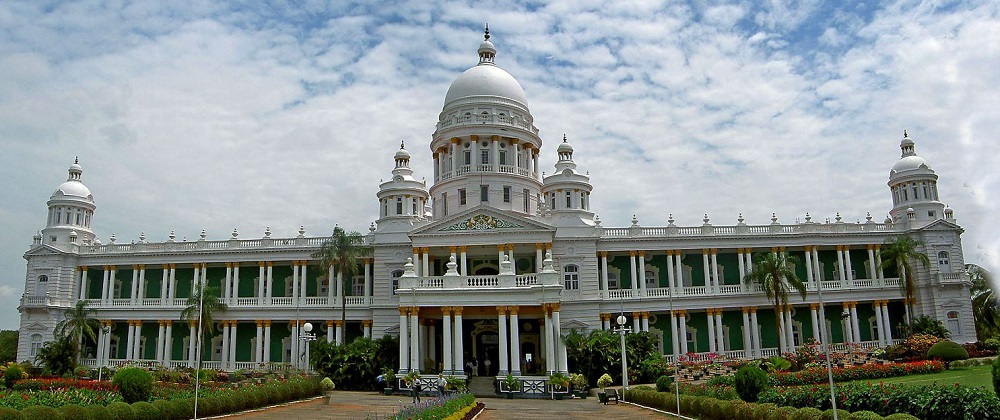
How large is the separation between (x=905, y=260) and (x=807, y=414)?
33.4 m

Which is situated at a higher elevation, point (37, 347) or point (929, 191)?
point (929, 191)

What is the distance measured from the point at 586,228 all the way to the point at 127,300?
32.9 m

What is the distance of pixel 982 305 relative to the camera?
46.4m

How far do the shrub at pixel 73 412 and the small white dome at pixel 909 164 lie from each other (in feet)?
172

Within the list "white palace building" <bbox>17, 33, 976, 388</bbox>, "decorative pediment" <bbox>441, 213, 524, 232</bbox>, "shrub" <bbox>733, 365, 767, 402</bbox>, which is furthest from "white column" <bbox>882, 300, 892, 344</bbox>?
"shrub" <bbox>733, 365, 767, 402</bbox>

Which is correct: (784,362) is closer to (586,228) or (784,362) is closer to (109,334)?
(586,228)

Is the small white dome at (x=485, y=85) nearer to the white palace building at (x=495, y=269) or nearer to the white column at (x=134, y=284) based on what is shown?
the white palace building at (x=495, y=269)

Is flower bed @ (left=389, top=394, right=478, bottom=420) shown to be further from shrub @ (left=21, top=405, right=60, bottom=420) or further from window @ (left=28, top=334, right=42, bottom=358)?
window @ (left=28, top=334, right=42, bottom=358)

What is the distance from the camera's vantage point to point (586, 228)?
4797 cm

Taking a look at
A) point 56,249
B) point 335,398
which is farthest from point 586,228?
point 56,249

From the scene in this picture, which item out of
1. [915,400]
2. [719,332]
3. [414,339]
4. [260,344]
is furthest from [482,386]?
[915,400]

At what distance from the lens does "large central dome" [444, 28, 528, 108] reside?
5222cm

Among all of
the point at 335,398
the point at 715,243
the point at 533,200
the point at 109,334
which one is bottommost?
the point at 335,398

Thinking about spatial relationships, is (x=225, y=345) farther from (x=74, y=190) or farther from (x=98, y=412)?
(x=98, y=412)
